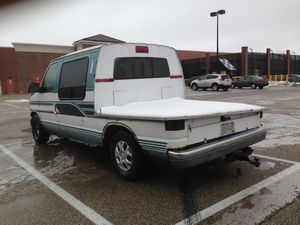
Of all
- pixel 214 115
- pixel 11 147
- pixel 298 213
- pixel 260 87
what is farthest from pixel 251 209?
pixel 260 87

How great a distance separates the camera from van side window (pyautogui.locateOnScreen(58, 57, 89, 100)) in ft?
16.7

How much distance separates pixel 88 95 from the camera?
488cm

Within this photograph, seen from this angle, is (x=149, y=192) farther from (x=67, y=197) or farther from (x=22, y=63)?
(x=22, y=63)

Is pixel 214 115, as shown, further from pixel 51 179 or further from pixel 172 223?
pixel 51 179

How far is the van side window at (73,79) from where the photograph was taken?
5.10 metres

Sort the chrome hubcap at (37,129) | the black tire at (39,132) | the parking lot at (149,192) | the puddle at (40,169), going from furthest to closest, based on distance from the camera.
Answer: the chrome hubcap at (37,129) → the black tire at (39,132) → the puddle at (40,169) → the parking lot at (149,192)

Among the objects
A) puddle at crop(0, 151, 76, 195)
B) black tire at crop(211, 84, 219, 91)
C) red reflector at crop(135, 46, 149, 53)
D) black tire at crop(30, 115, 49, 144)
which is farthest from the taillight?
black tire at crop(211, 84, 219, 91)

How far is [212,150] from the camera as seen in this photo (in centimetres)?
383

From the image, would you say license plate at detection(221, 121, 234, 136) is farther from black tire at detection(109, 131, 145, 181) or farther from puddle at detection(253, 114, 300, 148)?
puddle at detection(253, 114, 300, 148)

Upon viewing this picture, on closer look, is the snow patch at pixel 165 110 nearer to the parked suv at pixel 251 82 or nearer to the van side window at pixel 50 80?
the van side window at pixel 50 80

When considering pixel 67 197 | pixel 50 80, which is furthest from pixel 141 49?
pixel 67 197

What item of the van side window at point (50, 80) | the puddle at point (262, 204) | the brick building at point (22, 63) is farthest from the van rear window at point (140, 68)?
the brick building at point (22, 63)

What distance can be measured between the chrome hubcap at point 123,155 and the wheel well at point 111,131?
0.67 ft

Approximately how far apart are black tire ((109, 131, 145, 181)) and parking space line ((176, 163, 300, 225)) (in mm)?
1152
